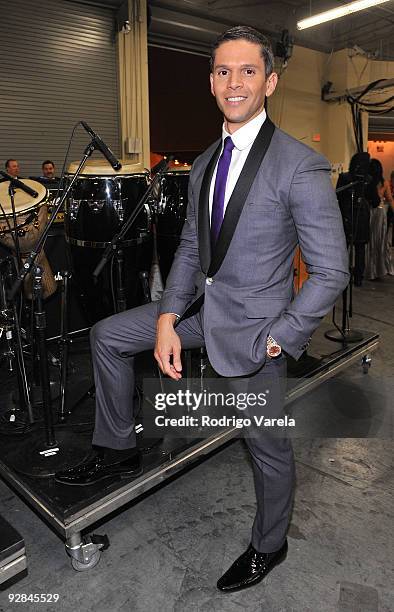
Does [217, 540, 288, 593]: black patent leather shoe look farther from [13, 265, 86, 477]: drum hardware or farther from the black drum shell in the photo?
the black drum shell

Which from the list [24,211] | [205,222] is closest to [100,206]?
[24,211]

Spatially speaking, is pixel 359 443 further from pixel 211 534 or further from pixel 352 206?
pixel 352 206

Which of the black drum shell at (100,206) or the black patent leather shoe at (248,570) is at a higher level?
the black drum shell at (100,206)

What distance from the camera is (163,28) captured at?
6.23 m

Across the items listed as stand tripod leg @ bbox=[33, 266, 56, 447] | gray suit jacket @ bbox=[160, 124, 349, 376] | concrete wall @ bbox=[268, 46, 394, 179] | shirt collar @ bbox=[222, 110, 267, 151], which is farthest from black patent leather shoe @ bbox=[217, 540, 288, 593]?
concrete wall @ bbox=[268, 46, 394, 179]

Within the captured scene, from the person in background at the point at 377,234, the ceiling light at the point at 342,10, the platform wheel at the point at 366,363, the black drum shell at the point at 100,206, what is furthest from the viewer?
the person in background at the point at 377,234

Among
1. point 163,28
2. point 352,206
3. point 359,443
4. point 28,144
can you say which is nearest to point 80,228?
point 359,443

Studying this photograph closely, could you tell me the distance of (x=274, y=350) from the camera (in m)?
1.36

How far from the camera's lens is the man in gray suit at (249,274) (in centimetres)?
133

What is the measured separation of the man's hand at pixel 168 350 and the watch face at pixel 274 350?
11.9 inches

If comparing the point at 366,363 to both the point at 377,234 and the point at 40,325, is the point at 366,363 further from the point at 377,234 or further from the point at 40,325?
the point at 377,234

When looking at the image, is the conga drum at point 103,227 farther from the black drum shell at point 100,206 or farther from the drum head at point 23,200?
the drum head at point 23,200

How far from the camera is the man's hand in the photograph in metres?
1.51

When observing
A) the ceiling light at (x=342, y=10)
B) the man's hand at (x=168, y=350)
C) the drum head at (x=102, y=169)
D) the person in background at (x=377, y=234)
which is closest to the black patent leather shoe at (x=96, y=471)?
the man's hand at (x=168, y=350)
